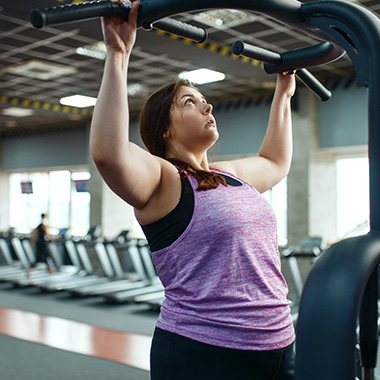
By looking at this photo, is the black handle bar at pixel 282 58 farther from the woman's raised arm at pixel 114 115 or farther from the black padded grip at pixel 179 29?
the woman's raised arm at pixel 114 115

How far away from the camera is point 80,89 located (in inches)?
328

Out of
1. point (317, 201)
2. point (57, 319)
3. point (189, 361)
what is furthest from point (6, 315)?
point (189, 361)

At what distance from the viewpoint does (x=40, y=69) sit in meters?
7.14

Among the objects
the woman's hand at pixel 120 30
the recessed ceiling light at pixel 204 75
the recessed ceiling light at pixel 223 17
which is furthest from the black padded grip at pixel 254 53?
the recessed ceiling light at pixel 204 75

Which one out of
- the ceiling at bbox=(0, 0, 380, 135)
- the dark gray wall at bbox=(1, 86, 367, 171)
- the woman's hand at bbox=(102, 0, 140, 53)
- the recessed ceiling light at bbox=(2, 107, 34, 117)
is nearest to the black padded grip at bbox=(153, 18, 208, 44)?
the woman's hand at bbox=(102, 0, 140, 53)

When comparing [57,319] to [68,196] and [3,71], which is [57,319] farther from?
[68,196]

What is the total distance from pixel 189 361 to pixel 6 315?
18.4ft

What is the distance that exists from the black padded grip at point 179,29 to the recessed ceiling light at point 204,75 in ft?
19.7

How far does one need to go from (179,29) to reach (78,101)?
337 inches

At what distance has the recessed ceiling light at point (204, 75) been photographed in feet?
23.3

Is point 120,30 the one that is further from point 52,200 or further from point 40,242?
point 52,200

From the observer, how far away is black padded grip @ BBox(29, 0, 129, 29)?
0.82 m

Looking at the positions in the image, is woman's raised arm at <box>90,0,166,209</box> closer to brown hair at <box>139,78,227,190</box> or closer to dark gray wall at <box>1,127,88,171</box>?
brown hair at <box>139,78,227,190</box>

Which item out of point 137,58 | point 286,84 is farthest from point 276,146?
point 137,58
